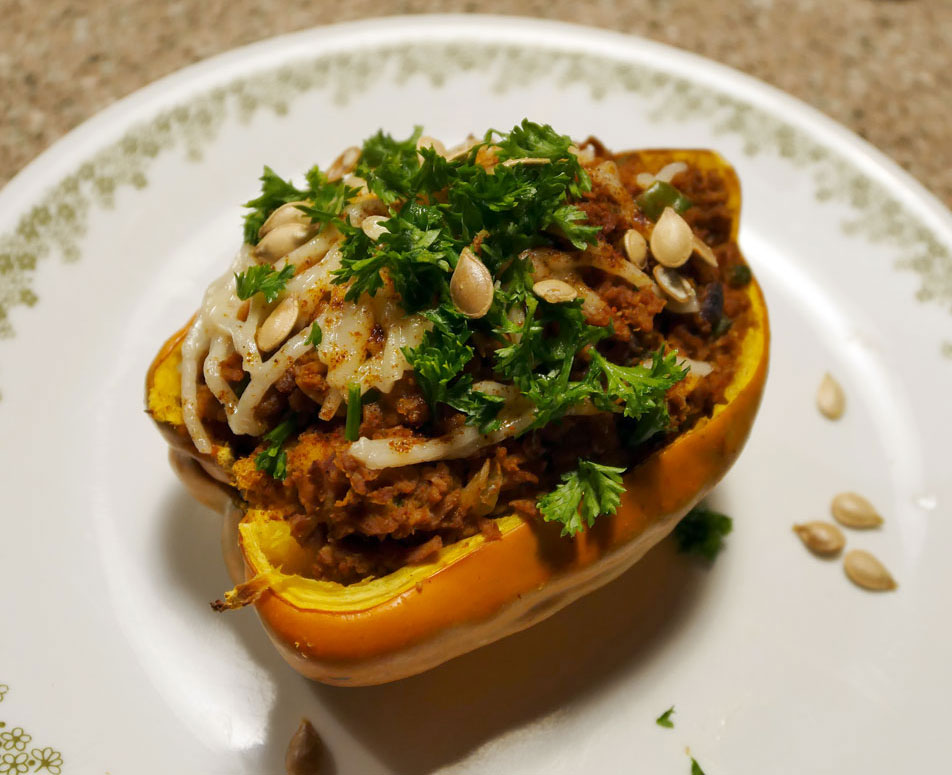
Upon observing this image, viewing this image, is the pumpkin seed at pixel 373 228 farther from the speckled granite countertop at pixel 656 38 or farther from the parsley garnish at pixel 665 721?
the speckled granite countertop at pixel 656 38

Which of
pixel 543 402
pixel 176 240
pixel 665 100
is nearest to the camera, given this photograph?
pixel 543 402

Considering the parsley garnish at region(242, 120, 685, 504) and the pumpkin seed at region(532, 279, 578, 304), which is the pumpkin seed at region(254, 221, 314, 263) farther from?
the pumpkin seed at region(532, 279, 578, 304)

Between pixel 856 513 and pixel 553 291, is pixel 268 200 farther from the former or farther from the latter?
pixel 856 513

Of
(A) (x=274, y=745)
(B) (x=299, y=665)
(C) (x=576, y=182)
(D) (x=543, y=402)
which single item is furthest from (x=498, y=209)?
(A) (x=274, y=745)

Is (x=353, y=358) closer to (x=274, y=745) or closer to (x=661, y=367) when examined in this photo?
(x=661, y=367)

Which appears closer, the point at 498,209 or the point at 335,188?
the point at 498,209

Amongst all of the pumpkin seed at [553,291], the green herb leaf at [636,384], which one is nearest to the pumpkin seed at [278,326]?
the pumpkin seed at [553,291]
